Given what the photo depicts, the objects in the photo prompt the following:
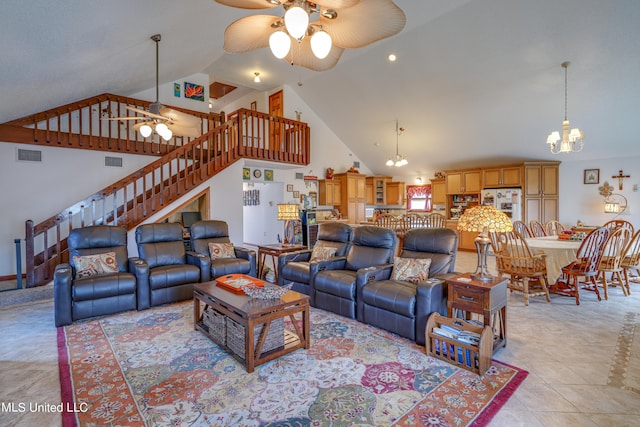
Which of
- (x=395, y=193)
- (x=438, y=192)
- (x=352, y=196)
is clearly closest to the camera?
(x=352, y=196)

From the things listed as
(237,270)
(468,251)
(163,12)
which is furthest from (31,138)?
(468,251)

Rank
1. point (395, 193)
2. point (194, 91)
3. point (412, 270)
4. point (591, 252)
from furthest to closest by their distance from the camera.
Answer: point (395, 193) < point (194, 91) < point (591, 252) < point (412, 270)

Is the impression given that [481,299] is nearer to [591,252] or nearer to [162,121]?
[591,252]

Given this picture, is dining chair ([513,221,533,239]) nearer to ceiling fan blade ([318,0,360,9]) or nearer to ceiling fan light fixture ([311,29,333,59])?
ceiling fan light fixture ([311,29,333,59])

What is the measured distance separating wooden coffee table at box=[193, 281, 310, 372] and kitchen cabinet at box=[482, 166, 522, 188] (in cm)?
727

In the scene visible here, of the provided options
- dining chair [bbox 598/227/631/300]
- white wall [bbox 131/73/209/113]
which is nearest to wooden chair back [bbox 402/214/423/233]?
dining chair [bbox 598/227/631/300]

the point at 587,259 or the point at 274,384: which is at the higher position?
the point at 587,259

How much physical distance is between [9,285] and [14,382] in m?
3.28

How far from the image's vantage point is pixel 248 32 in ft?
7.80

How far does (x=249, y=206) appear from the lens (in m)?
10.1

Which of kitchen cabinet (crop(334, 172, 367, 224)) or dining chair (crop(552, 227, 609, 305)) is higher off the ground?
kitchen cabinet (crop(334, 172, 367, 224))

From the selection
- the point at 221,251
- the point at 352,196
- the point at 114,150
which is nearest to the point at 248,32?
the point at 221,251

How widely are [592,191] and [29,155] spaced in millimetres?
11296

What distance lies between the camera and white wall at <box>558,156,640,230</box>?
6.67 metres
